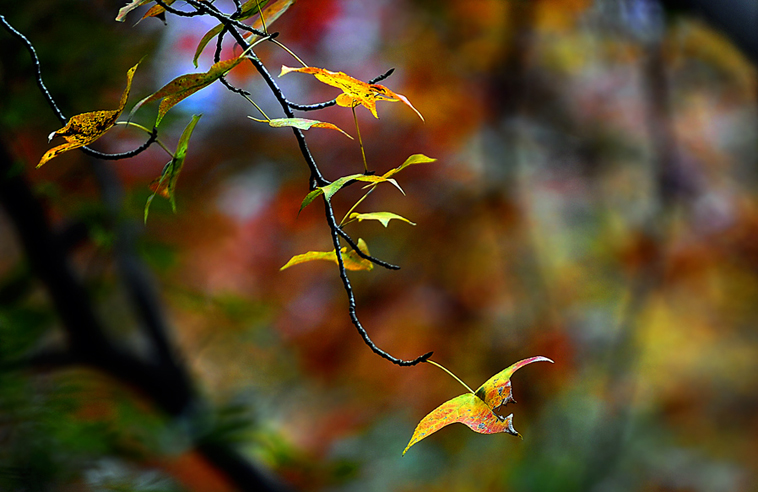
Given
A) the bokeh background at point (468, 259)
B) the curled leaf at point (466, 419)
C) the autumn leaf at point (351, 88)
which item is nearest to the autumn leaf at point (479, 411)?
the curled leaf at point (466, 419)

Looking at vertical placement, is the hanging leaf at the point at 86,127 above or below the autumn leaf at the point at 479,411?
above

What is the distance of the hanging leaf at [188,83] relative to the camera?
0.76 ft

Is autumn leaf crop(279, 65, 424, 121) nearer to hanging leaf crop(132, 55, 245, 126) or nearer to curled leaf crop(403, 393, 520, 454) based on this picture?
hanging leaf crop(132, 55, 245, 126)

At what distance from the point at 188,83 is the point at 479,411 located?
0.21 m

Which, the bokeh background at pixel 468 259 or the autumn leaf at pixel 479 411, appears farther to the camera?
the bokeh background at pixel 468 259

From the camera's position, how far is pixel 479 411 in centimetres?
26

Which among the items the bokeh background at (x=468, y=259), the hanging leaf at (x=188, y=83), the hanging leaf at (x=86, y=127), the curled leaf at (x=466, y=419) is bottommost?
the curled leaf at (x=466, y=419)

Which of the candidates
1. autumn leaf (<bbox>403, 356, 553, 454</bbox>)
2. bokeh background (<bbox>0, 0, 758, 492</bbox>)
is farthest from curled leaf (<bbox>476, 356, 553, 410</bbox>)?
bokeh background (<bbox>0, 0, 758, 492</bbox>)

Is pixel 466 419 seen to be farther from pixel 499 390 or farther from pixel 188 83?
pixel 188 83

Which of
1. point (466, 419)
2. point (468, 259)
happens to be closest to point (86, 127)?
point (466, 419)

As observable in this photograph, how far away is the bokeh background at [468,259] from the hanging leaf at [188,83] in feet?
2.17

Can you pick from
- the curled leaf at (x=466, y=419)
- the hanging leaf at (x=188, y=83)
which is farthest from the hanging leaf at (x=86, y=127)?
the curled leaf at (x=466, y=419)

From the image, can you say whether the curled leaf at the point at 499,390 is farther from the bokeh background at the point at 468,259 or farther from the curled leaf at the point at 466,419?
the bokeh background at the point at 468,259

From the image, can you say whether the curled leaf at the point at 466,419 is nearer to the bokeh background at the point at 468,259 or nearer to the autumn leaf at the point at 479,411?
the autumn leaf at the point at 479,411
